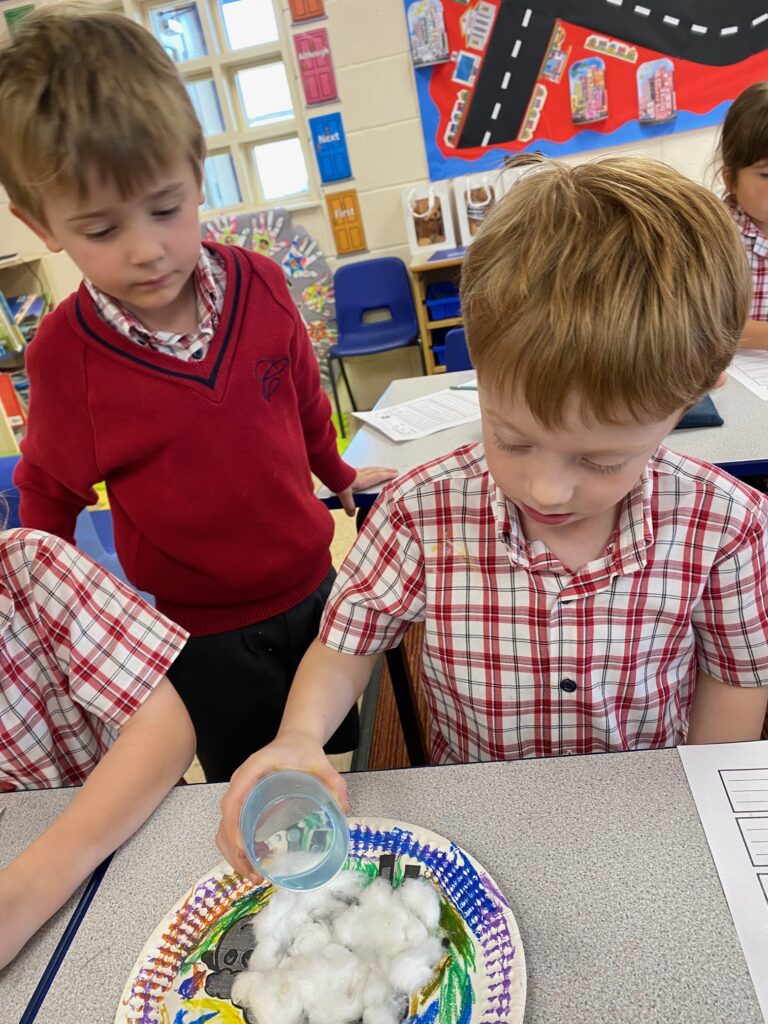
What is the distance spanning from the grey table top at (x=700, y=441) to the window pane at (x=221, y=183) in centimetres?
250

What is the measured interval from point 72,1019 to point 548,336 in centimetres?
60

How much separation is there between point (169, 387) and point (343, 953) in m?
0.72

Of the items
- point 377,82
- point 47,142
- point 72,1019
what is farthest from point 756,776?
point 377,82

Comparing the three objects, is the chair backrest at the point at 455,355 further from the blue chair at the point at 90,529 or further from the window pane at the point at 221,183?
the window pane at the point at 221,183

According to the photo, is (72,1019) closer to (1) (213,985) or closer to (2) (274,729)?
(1) (213,985)

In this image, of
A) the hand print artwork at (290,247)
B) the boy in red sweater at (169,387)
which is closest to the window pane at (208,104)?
the hand print artwork at (290,247)

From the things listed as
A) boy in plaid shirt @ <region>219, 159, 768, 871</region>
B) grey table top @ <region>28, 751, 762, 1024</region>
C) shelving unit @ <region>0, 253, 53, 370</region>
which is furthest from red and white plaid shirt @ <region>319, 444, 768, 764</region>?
shelving unit @ <region>0, 253, 53, 370</region>

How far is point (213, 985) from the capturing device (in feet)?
1.64

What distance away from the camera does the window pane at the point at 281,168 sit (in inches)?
140

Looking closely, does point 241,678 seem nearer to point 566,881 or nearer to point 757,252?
point 566,881

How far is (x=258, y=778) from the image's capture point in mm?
602

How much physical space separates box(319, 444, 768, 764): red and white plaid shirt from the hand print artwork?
2.94 metres

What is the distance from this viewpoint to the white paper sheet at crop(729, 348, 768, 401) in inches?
55.4

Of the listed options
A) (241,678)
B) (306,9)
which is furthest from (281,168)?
(241,678)
